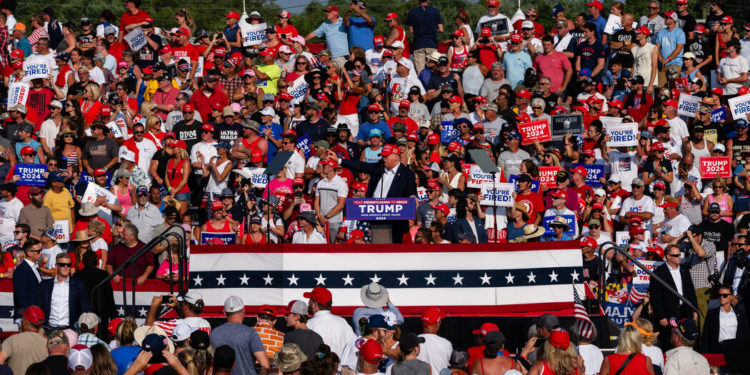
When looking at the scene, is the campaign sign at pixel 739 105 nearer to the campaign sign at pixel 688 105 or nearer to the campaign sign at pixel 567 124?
the campaign sign at pixel 688 105

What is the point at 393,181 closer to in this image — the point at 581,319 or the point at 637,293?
the point at 581,319

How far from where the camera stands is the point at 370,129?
22.1 meters

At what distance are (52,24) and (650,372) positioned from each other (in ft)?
63.4

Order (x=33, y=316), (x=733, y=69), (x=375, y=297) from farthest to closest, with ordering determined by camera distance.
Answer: (x=733, y=69)
(x=375, y=297)
(x=33, y=316)

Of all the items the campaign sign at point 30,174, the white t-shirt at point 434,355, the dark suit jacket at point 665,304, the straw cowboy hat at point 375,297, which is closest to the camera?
the white t-shirt at point 434,355

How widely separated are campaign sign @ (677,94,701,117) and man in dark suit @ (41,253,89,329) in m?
12.2

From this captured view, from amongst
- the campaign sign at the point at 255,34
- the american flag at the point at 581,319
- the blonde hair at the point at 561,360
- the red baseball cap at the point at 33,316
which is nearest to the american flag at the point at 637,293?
the american flag at the point at 581,319

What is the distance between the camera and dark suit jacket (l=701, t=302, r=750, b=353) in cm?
1741

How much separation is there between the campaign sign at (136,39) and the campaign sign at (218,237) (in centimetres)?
990

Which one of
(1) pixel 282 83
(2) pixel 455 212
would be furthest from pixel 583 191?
(1) pixel 282 83

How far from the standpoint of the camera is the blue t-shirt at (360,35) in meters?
26.4

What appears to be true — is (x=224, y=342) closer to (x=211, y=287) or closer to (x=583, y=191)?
(x=211, y=287)

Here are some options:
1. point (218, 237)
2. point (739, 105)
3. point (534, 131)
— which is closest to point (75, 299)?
point (218, 237)

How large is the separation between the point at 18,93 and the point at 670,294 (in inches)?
517
